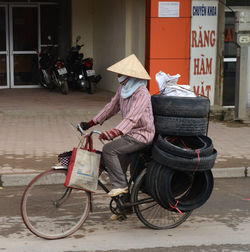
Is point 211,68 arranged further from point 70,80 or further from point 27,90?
point 27,90

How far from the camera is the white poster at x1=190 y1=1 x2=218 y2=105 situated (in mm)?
12617

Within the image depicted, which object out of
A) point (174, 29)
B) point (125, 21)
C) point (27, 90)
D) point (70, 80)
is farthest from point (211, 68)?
point (27, 90)

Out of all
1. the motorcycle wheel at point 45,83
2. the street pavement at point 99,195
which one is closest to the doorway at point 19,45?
the motorcycle wheel at point 45,83

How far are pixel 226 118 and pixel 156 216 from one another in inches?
263

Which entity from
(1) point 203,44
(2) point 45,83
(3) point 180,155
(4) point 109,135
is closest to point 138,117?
(4) point 109,135

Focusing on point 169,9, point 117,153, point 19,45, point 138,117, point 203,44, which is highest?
point 169,9

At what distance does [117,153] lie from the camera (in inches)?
223

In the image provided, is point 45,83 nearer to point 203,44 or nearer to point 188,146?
point 203,44

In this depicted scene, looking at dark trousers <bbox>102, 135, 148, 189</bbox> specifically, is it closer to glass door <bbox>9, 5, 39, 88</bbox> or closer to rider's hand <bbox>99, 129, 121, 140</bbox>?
rider's hand <bbox>99, 129, 121, 140</bbox>

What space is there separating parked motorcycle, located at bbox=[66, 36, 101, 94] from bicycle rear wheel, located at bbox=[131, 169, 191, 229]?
9.45 metres

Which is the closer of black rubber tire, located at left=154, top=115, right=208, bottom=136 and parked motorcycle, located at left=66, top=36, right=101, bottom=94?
black rubber tire, located at left=154, top=115, right=208, bottom=136

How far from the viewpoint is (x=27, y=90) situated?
15.9 meters

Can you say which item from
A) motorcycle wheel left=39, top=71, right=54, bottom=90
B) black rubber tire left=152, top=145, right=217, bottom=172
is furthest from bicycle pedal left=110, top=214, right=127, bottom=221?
motorcycle wheel left=39, top=71, right=54, bottom=90

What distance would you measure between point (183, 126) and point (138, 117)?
1.42 feet
